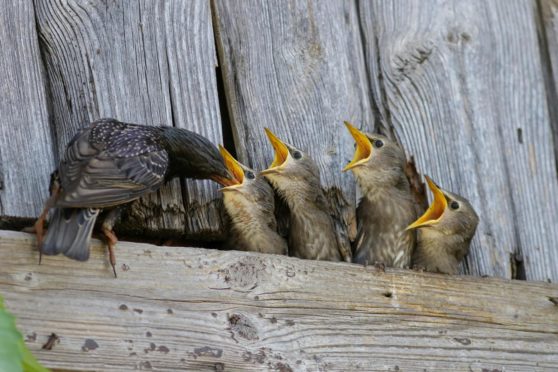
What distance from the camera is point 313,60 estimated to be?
165 inches

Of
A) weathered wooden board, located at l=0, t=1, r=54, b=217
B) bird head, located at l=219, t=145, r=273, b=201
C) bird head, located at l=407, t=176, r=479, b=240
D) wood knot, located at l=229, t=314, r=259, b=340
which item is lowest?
wood knot, located at l=229, t=314, r=259, b=340

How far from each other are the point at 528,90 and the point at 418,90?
58 centimetres

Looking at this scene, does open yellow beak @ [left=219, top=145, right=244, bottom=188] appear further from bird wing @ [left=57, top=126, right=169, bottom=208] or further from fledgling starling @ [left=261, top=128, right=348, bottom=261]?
bird wing @ [left=57, top=126, right=169, bottom=208]

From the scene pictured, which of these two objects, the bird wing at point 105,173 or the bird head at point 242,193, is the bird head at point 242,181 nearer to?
the bird head at point 242,193

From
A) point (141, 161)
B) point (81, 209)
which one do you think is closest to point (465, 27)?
point (141, 161)

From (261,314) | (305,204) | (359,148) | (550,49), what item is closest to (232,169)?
(305,204)

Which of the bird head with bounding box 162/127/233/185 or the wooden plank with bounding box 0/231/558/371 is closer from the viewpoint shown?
the wooden plank with bounding box 0/231/558/371

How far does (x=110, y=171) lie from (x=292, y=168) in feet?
3.22

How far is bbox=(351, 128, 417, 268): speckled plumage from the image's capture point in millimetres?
4293

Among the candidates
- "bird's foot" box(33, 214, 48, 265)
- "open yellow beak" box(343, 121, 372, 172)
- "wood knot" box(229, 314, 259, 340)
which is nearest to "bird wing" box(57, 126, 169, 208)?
"bird's foot" box(33, 214, 48, 265)

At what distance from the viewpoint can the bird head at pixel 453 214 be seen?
408 cm

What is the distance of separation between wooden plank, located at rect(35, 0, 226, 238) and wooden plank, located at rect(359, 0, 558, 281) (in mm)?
906

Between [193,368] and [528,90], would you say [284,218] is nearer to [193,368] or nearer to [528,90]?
[528,90]

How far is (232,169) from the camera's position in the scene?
4.15 m
